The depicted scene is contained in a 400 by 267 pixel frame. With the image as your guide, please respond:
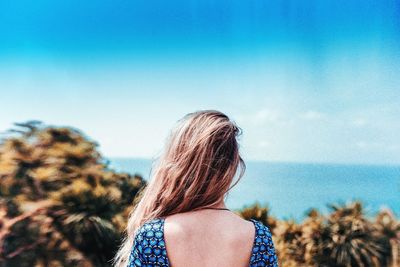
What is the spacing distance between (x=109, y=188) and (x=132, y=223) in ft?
14.2

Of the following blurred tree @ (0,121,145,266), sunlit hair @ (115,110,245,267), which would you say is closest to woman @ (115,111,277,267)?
sunlit hair @ (115,110,245,267)

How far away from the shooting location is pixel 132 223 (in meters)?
1.54

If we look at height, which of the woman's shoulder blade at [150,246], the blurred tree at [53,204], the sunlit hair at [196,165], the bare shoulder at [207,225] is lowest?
the blurred tree at [53,204]

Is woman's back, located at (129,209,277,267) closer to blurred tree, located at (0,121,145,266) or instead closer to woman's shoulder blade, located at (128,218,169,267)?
woman's shoulder blade, located at (128,218,169,267)

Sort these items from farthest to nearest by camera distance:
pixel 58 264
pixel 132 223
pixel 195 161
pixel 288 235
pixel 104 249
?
pixel 288 235, pixel 104 249, pixel 58 264, pixel 132 223, pixel 195 161

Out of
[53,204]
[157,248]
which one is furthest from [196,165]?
[53,204]

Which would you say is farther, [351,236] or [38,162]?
[351,236]

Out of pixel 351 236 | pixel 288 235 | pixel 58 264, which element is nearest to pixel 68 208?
pixel 58 264

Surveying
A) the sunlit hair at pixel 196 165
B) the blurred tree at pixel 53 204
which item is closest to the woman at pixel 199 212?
the sunlit hair at pixel 196 165

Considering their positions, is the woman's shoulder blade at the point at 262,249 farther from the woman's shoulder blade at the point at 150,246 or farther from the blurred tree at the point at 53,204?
the blurred tree at the point at 53,204

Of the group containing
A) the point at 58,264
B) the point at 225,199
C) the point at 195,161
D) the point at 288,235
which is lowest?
the point at 58,264

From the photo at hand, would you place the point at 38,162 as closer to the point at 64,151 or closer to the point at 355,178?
the point at 64,151

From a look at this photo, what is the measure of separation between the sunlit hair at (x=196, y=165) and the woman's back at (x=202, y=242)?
0.05 m

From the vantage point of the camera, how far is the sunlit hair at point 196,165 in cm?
137
